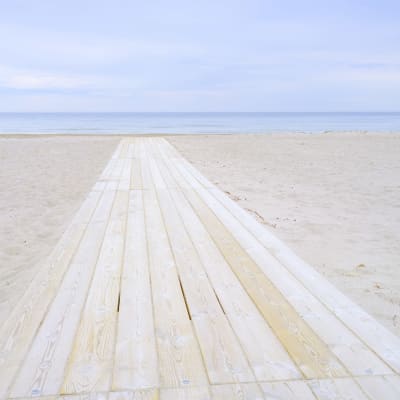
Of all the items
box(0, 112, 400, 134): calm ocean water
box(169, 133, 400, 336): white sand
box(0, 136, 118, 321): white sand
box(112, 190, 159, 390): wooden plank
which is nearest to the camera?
box(112, 190, 159, 390): wooden plank

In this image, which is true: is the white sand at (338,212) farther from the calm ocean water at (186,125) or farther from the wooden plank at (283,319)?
the calm ocean water at (186,125)

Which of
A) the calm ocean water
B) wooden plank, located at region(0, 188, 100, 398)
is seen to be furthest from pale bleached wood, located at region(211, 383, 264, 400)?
the calm ocean water

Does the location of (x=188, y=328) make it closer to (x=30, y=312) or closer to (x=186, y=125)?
(x=30, y=312)

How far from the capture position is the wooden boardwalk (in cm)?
144

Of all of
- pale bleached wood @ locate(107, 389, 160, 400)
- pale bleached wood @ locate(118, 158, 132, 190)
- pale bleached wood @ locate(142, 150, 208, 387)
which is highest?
pale bleached wood @ locate(118, 158, 132, 190)

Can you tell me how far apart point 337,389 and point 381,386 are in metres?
0.16

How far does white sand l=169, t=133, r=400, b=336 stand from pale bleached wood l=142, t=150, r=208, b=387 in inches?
43.7

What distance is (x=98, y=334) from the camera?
176cm

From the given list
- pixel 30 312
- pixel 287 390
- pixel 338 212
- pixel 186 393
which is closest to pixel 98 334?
pixel 30 312

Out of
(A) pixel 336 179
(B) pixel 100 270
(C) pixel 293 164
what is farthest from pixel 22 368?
(C) pixel 293 164

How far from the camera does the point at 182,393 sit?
1.39m

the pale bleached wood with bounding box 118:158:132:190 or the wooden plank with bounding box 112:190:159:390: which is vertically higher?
the pale bleached wood with bounding box 118:158:132:190

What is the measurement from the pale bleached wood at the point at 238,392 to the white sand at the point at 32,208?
1.44 m

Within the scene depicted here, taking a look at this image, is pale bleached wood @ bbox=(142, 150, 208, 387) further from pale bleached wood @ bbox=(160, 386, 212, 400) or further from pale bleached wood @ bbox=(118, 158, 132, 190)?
pale bleached wood @ bbox=(118, 158, 132, 190)
